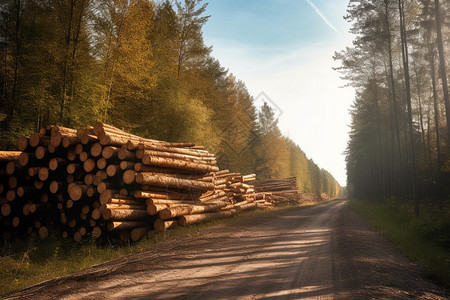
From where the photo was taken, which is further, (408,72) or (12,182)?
(408,72)

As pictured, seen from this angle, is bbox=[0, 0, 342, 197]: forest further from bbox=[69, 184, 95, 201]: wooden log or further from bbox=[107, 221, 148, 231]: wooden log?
bbox=[107, 221, 148, 231]: wooden log

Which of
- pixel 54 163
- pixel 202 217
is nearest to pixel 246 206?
pixel 202 217

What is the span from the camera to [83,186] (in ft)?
30.3

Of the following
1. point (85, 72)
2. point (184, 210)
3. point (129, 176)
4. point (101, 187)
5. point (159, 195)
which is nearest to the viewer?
point (101, 187)

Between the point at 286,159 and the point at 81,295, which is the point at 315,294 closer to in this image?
the point at 81,295

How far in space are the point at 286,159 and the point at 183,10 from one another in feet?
91.7

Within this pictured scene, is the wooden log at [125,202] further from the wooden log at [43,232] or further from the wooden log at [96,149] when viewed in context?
the wooden log at [43,232]

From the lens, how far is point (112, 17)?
1465cm

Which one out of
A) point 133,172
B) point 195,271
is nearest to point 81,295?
point 195,271

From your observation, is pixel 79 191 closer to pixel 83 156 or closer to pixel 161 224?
pixel 83 156

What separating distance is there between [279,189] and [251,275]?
26772 mm

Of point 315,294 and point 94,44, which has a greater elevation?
point 94,44

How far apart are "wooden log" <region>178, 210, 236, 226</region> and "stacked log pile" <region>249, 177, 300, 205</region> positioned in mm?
14657

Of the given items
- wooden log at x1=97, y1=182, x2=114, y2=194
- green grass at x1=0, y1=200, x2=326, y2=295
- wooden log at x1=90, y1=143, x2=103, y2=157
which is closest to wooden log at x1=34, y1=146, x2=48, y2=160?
wooden log at x1=90, y1=143, x2=103, y2=157
